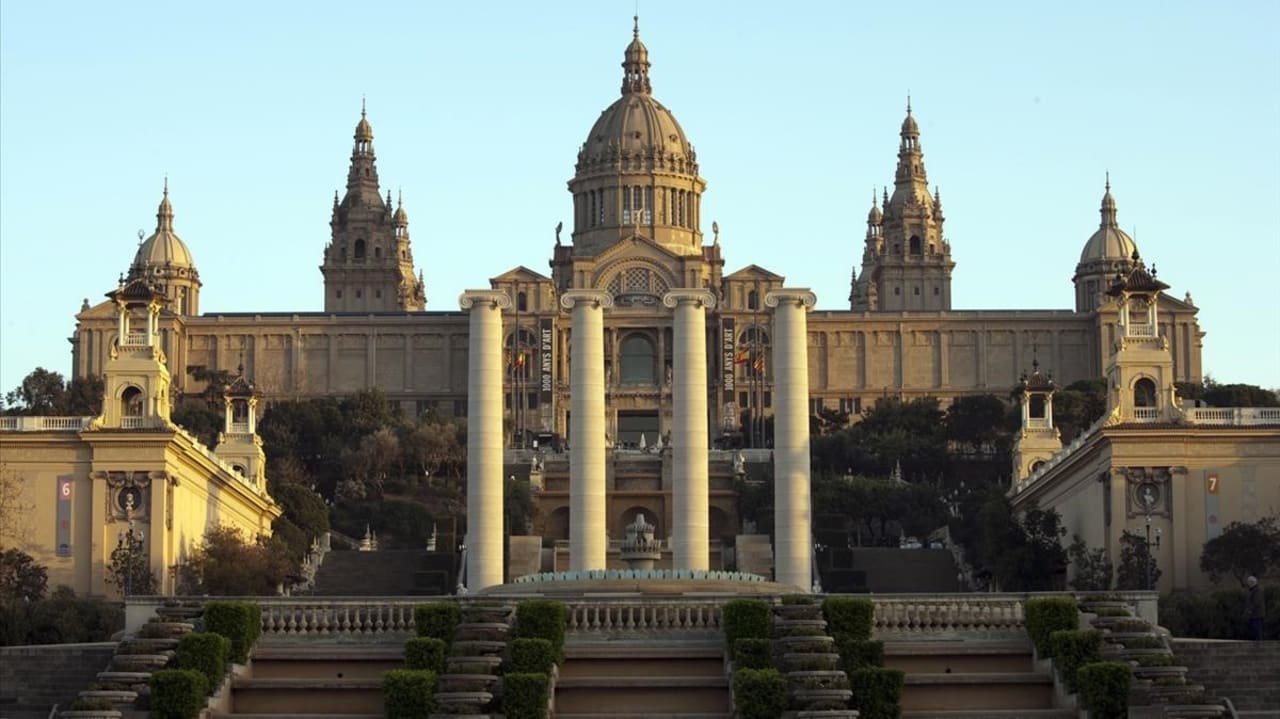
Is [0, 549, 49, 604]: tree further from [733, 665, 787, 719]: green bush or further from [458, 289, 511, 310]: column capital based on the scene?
[733, 665, 787, 719]: green bush

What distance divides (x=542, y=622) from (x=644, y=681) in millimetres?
2476

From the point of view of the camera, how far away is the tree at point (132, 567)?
110938 mm

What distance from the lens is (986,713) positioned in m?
56.8

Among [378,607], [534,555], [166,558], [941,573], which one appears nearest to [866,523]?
[941,573]

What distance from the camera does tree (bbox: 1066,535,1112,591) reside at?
113 meters

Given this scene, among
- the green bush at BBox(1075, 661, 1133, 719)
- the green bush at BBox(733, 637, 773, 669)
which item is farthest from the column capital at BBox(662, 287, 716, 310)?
the green bush at BBox(1075, 661, 1133, 719)

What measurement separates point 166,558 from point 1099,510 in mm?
38102

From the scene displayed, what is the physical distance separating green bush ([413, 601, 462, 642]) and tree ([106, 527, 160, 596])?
51854mm

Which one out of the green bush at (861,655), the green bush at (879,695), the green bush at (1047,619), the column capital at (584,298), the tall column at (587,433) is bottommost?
the green bush at (879,695)

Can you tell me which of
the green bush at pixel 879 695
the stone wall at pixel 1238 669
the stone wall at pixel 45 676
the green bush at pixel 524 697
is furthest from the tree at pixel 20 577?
the stone wall at pixel 1238 669

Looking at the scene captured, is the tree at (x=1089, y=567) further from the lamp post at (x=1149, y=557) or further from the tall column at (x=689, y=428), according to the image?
the tall column at (x=689, y=428)

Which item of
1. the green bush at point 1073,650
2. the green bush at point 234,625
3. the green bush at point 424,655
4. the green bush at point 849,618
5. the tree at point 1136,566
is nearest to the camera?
the green bush at point 1073,650

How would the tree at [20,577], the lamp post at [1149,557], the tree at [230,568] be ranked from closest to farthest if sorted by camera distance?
the tree at [20,577], the lamp post at [1149,557], the tree at [230,568]

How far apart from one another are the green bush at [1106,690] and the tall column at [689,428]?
36.7 meters
